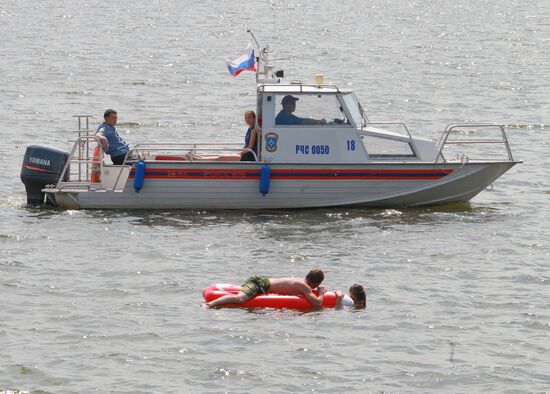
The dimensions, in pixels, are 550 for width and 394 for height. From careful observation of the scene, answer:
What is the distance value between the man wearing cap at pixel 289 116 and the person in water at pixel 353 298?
576 cm

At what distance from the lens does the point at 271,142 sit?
84.3 ft

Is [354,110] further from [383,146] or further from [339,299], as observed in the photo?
[339,299]

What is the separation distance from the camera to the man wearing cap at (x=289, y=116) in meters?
25.8

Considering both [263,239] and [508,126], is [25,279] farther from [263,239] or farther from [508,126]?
[508,126]

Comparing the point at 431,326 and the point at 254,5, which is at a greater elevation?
the point at 254,5

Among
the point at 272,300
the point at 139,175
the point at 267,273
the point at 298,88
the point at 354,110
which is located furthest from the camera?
the point at 354,110

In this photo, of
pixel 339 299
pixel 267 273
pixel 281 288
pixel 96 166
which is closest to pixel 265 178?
pixel 96 166

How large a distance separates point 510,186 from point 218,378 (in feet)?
48.3

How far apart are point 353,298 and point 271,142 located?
5.73 m

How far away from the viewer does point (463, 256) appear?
2384 centimetres

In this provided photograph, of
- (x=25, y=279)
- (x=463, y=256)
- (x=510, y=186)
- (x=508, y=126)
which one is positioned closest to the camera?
(x=25, y=279)

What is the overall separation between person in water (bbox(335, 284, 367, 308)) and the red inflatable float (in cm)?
9

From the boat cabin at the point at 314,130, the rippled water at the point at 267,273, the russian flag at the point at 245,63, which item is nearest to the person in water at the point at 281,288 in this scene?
the rippled water at the point at 267,273

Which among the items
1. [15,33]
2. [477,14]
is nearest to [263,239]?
[15,33]
